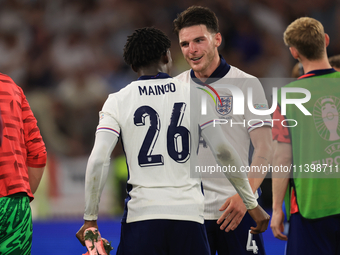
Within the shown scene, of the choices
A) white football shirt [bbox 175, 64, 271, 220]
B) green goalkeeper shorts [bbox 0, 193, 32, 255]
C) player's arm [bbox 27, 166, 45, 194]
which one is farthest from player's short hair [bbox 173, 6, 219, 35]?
green goalkeeper shorts [bbox 0, 193, 32, 255]

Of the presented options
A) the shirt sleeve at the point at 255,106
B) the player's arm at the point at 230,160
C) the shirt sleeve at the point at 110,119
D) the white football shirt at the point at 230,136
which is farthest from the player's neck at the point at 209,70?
the shirt sleeve at the point at 110,119

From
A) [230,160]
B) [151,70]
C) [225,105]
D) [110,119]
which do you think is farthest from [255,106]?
[110,119]

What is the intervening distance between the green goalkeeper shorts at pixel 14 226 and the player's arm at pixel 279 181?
1.71 meters

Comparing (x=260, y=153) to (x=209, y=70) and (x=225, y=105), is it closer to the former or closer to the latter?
(x=225, y=105)

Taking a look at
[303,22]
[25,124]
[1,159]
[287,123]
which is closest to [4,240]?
[1,159]

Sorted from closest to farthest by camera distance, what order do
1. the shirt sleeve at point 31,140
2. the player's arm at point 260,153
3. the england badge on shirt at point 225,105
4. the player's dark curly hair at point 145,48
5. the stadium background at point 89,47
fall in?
1. the player's dark curly hair at point 145,48
2. the shirt sleeve at point 31,140
3. the player's arm at point 260,153
4. the england badge on shirt at point 225,105
5. the stadium background at point 89,47

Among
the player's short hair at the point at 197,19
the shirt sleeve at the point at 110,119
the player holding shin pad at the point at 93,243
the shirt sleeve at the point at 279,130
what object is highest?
the player's short hair at the point at 197,19

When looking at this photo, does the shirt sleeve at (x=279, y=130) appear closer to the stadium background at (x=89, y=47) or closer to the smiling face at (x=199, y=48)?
the smiling face at (x=199, y=48)

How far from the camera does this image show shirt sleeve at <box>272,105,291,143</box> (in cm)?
304

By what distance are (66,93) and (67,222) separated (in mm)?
3199

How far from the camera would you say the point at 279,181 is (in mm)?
3086

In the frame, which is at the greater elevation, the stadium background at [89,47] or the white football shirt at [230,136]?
the stadium background at [89,47]

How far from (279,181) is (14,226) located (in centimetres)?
183

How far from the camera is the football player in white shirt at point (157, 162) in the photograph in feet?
7.93
